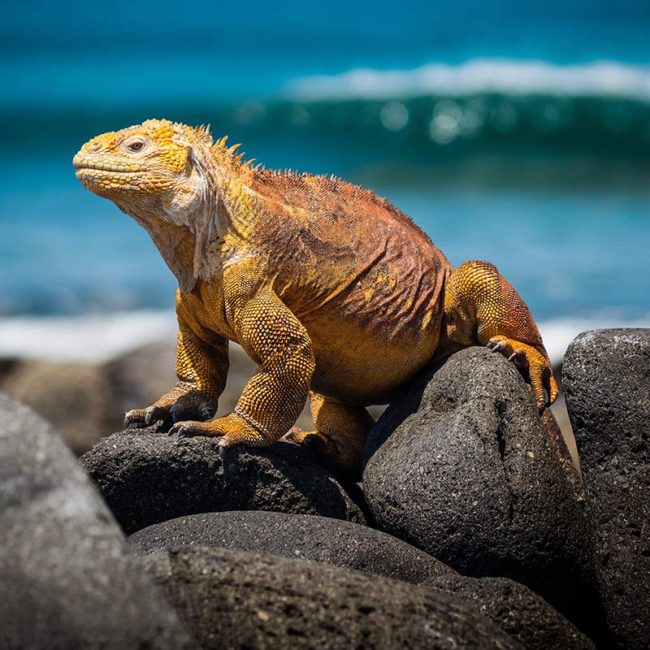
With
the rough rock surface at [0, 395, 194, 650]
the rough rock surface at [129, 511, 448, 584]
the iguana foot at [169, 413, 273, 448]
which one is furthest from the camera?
the iguana foot at [169, 413, 273, 448]

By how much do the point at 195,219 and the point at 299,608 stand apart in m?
2.46

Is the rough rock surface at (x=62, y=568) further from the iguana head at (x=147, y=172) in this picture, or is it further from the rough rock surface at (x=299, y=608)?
the iguana head at (x=147, y=172)

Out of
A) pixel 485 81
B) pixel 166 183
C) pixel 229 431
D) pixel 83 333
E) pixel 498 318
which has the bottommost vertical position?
pixel 83 333

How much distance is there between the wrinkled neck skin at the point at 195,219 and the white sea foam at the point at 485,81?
22.6 metres

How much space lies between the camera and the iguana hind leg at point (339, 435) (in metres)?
6.98

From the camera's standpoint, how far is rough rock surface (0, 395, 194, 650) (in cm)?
368

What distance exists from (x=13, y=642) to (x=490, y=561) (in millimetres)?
2748

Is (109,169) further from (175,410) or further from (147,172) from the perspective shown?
(175,410)

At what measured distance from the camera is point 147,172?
5922mm

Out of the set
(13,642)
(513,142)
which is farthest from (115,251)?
(13,642)

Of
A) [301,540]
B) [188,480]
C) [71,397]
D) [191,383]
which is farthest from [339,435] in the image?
[71,397]

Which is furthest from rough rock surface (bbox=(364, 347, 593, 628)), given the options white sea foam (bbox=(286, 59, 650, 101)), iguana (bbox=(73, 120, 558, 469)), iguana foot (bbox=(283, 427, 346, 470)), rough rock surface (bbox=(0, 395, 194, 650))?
white sea foam (bbox=(286, 59, 650, 101))

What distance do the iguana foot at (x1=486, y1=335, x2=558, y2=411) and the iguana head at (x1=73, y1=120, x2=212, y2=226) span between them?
1.86m

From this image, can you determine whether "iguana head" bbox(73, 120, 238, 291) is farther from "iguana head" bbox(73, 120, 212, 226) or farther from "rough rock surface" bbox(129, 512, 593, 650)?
"rough rock surface" bbox(129, 512, 593, 650)
